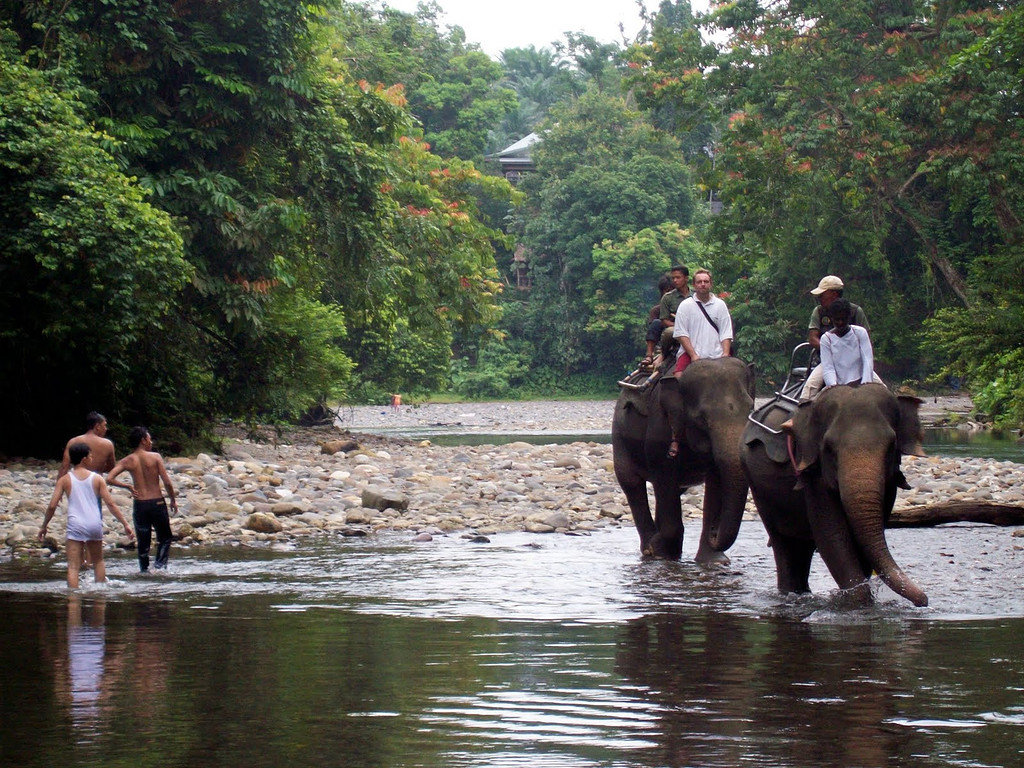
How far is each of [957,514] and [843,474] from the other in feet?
18.0

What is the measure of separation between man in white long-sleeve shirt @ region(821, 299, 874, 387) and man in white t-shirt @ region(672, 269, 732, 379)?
2.76m

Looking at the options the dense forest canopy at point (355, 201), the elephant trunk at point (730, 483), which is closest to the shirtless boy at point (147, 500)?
the elephant trunk at point (730, 483)

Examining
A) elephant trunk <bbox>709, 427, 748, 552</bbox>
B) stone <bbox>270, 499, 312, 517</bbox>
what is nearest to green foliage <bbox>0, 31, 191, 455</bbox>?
stone <bbox>270, 499, 312, 517</bbox>

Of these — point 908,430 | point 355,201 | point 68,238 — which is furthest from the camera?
point 355,201

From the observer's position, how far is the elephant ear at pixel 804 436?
9.04 meters

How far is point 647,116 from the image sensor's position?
67.7 m

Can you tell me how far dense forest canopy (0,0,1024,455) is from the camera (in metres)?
18.5

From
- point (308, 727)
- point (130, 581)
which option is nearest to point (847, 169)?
point (130, 581)

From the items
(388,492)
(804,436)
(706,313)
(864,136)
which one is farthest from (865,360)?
(864,136)

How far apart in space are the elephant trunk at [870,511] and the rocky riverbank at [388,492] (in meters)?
6.22

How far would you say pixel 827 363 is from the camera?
9.05 meters

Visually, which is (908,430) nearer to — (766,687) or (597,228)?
(766,687)

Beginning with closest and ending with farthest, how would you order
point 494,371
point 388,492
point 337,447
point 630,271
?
point 388,492 → point 337,447 → point 630,271 → point 494,371

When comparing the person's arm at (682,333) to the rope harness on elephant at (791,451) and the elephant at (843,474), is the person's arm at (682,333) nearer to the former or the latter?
the elephant at (843,474)
